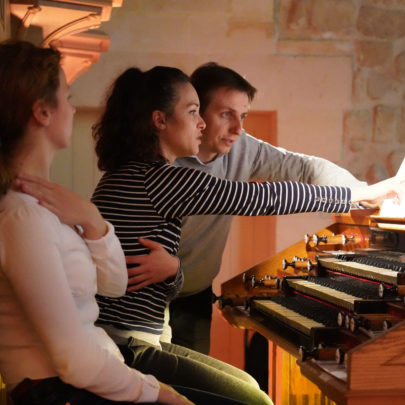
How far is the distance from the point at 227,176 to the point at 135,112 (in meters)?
0.84

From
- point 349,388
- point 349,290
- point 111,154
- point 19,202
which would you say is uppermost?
point 111,154

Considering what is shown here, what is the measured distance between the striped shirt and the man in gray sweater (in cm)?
77

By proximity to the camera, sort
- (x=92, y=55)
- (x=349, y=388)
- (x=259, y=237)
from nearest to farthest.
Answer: (x=349, y=388)
(x=92, y=55)
(x=259, y=237)

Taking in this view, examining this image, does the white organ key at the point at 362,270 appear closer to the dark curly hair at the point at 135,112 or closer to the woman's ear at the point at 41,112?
the dark curly hair at the point at 135,112

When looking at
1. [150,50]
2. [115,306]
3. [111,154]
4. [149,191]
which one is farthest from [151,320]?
[150,50]

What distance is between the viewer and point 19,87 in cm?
143

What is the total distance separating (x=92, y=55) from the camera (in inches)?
130

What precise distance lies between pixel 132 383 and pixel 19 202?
0.43 metres

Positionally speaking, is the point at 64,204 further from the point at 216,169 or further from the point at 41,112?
the point at 216,169

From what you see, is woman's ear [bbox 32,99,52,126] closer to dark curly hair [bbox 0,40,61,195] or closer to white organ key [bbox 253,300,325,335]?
dark curly hair [bbox 0,40,61,195]

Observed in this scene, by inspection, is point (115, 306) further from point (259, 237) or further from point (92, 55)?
point (259, 237)

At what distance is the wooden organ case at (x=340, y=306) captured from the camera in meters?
1.60

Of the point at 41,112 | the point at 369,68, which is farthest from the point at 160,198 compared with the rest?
the point at 369,68

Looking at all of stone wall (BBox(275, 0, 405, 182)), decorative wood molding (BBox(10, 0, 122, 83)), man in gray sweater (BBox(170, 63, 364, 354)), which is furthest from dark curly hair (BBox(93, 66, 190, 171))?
stone wall (BBox(275, 0, 405, 182))
